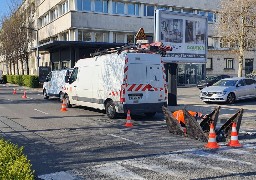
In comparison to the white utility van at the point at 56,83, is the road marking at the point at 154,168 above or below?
below

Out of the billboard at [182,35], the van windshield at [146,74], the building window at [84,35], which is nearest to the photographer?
the van windshield at [146,74]

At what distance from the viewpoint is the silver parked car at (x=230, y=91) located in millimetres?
19578

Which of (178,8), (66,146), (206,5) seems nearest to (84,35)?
(178,8)

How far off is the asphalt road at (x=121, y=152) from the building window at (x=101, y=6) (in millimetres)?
27910

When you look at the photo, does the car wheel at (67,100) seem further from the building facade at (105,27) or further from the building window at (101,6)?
the building window at (101,6)

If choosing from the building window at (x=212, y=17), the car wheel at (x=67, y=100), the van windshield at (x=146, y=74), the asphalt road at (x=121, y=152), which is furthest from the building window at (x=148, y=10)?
the asphalt road at (x=121, y=152)

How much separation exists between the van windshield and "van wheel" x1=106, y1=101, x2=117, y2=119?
1.24 meters

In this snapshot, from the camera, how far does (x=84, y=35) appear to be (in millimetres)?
38469

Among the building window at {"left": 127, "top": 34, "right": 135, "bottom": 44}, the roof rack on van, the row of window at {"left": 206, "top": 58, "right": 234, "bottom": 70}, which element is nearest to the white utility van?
the roof rack on van

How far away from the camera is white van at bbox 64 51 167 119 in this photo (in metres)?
13.1

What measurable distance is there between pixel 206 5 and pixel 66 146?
140 feet

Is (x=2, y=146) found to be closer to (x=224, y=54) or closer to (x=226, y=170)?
(x=226, y=170)

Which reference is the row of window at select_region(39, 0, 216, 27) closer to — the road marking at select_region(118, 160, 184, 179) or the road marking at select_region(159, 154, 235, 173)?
the road marking at select_region(159, 154, 235, 173)

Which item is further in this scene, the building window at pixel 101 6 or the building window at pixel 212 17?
the building window at pixel 212 17
